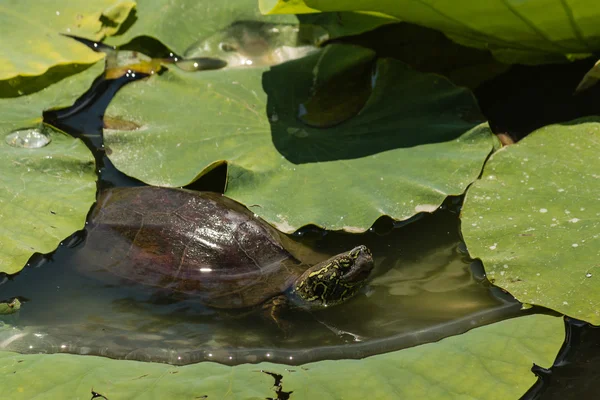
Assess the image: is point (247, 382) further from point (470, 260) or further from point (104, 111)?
point (104, 111)

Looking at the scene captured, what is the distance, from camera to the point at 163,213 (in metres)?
3.09

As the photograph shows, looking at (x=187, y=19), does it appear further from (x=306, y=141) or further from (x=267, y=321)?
(x=267, y=321)

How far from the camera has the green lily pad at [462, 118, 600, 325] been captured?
2.50 m

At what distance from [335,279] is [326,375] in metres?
0.79

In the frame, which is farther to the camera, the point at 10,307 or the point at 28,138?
the point at 28,138

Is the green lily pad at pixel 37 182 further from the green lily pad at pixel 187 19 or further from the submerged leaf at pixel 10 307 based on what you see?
the green lily pad at pixel 187 19

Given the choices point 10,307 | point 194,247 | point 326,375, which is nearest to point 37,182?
point 10,307

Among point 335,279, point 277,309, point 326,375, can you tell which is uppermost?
point 326,375

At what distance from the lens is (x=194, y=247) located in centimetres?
303

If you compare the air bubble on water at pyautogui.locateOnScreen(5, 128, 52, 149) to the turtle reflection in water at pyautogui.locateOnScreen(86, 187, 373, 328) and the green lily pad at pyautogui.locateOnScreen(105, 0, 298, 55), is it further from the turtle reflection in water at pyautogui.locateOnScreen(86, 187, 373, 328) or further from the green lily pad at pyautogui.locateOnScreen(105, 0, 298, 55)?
the green lily pad at pyautogui.locateOnScreen(105, 0, 298, 55)

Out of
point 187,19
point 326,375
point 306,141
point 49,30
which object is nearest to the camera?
point 326,375

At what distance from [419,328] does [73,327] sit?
128 cm

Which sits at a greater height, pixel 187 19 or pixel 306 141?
pixel 187 19

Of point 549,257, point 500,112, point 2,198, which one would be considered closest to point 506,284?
point 549,257
